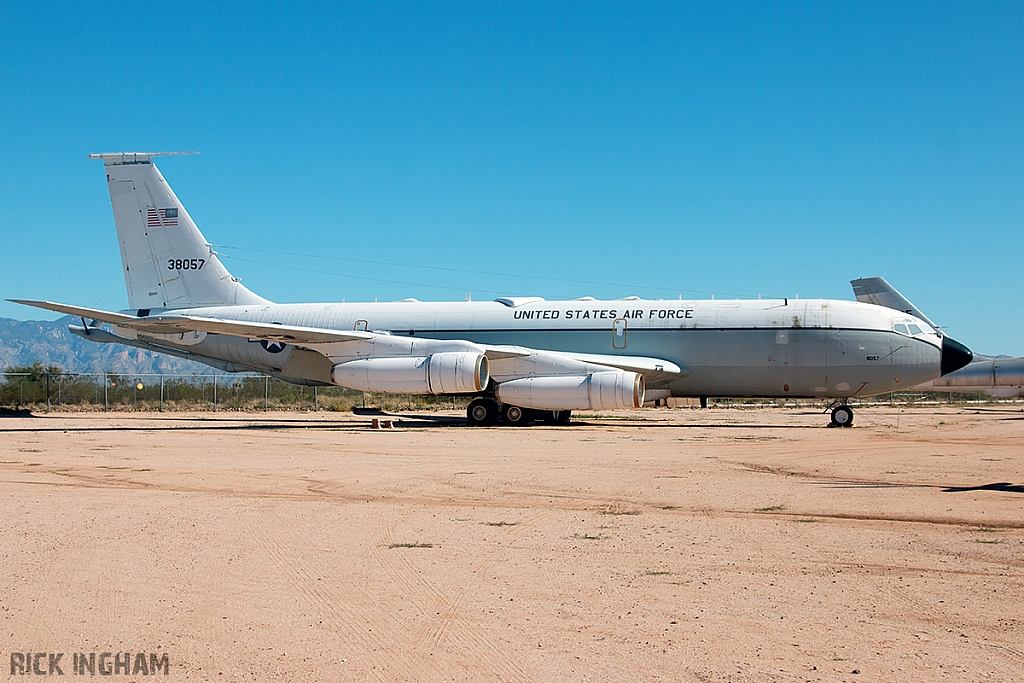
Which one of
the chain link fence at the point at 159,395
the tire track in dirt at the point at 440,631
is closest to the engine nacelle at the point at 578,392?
the chain link fence at the point at 159,395

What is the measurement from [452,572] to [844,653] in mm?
2863

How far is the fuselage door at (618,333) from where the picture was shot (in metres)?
27.0

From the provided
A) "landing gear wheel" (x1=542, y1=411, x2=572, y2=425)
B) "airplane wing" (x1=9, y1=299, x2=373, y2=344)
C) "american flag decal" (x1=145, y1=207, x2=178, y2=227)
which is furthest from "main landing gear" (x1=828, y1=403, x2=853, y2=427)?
"american flag decal" (x1=145, y1=207, x2=178, y2=227)

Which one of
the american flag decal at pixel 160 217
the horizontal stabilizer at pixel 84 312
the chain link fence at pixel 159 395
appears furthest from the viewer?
the chain link fence at pixel 159 395

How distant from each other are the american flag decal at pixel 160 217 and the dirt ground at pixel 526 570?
59.7 feet

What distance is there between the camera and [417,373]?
25.5m

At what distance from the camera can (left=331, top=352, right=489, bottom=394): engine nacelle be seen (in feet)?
82.1

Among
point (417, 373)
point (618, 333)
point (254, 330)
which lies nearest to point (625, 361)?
point (618, 333)

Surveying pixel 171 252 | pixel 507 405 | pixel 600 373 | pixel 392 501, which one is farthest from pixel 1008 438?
pixel 171 252

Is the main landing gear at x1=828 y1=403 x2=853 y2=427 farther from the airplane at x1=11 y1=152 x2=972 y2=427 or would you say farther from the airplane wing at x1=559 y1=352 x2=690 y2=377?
the airplane wing at x1=559 y1=352 x2=690 y2=377

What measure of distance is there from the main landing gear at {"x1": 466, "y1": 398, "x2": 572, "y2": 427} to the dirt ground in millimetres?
13024

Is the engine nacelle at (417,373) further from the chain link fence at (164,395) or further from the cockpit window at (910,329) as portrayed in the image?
the chain link fence at (164,395)

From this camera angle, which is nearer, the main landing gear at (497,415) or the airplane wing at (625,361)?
the airplane wing at (625,361)

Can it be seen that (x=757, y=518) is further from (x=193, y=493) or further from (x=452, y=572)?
(x=193, y=493)
